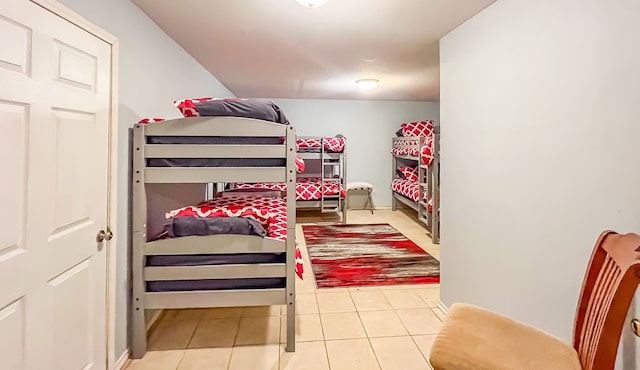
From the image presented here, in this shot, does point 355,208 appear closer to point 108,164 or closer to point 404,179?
point 404,179

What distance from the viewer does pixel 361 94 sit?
5855 millimetres

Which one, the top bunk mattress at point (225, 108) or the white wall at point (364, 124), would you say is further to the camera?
the white wall at point (364, 124)

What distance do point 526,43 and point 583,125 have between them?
22.7 inches

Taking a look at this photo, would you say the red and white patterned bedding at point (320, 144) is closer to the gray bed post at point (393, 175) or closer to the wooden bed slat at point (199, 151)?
the gray bed post at point (393, 175)

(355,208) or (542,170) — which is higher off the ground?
(542,170)

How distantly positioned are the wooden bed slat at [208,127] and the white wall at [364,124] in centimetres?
464

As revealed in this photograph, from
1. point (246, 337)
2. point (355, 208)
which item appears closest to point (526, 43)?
point (246, 337)

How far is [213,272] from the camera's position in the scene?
2.07 metres

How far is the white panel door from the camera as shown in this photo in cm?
116

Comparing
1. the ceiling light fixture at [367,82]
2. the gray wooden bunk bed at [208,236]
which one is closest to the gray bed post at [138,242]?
the gray wooden bunk bed at [208,236]

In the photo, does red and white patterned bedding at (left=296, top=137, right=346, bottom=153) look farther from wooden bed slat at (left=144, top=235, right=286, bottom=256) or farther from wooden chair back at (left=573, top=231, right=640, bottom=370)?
wooden chair back at (left=573, top=231, right=640, bottom=370)

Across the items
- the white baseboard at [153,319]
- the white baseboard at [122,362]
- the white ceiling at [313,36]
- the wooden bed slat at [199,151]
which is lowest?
the white baseboard at [122,362]

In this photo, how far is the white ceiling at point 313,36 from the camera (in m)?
2.12

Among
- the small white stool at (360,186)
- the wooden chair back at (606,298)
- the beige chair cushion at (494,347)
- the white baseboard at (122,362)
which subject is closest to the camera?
the wooden chair back at (606,298)
